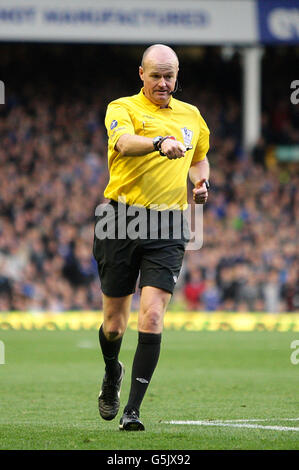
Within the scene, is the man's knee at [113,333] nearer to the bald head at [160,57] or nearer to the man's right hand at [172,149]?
the man's right hand at [172,149]

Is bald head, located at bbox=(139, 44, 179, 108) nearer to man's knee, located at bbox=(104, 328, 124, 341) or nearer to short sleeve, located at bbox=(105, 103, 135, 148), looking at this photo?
short sleeve, located at bbox=(105, 103, 135, 148)

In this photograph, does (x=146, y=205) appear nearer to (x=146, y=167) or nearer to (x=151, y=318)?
(x=146, y=167)

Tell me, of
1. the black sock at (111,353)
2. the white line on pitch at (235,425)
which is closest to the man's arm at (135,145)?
the black sock at (111,353)

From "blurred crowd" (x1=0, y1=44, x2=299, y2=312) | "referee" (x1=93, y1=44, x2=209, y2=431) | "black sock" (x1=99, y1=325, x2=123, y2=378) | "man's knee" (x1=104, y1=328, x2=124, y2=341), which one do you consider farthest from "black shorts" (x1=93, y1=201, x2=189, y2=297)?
"blurred crowd" (x1=0, y1=44, x2=299, y2=312)

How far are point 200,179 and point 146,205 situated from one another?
1.80 ft

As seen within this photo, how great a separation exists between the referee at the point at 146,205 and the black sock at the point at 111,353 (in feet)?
0.08

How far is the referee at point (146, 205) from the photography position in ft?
23.5

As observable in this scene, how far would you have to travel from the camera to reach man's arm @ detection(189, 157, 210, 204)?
24.5 feet

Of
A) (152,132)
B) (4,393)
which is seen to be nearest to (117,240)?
(152,132)

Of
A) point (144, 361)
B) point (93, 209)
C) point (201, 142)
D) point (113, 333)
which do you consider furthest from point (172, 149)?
point (93, 209)

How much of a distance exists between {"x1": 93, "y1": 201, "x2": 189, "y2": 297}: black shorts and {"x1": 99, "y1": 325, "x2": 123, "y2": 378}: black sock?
0.44 metres

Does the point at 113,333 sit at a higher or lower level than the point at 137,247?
lower

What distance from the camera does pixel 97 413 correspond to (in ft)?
27.9

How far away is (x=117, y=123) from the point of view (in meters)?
7.27
